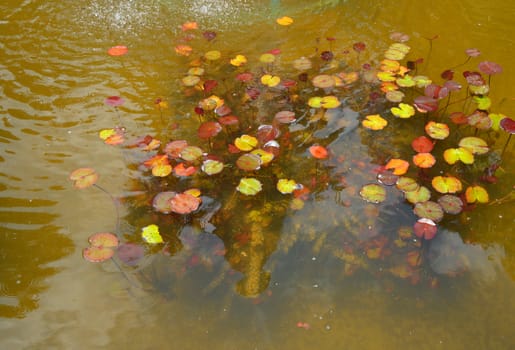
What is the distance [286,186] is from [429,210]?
2.71ft

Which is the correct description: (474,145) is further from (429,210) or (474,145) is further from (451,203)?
(429,210)

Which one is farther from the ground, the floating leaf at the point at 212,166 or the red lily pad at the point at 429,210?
the floating leaf at the point at 212,166

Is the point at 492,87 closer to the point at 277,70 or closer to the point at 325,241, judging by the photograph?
the point at 277,70

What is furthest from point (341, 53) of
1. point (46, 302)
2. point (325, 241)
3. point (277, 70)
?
point (46, 302)

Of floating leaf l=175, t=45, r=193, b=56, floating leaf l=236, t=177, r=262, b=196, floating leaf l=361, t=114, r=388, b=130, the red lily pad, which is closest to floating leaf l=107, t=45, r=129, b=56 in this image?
floating leaf l=175, t=45, r=193, b=56

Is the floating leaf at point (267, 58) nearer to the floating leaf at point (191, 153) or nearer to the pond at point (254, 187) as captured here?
the pond at point (254, 187)

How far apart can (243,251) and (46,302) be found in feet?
3.39

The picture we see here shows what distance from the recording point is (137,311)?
208 cm

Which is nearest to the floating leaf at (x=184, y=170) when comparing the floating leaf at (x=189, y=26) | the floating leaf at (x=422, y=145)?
the floating leaf at (x=422, y=145)

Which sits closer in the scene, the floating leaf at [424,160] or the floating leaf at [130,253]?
the floating leaf at [130,253]

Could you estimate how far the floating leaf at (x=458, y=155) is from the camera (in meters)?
2.50

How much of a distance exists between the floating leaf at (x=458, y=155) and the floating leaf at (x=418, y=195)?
0.85 feet

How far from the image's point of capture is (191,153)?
2602 mm

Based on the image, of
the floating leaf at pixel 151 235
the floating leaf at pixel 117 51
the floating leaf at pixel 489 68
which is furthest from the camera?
the floating leaf at pixel 117 51
